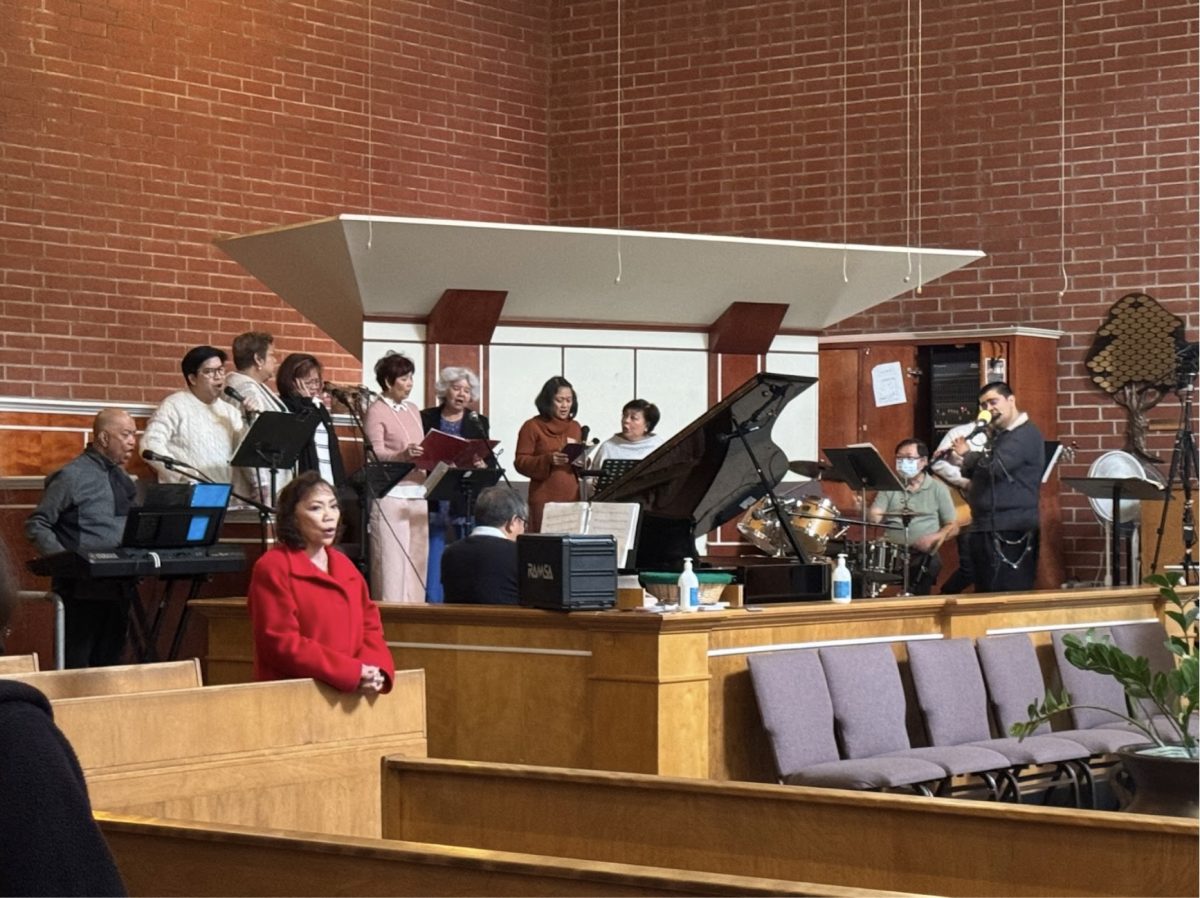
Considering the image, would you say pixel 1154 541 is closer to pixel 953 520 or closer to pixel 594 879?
pixel 953 520

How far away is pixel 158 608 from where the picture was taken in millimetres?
7641

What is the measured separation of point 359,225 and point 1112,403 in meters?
4.62

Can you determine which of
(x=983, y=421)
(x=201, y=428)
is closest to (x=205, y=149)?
(x=201, y=428)

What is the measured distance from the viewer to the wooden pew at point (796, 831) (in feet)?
11.6

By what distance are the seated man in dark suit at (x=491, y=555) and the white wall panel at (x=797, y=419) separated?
4564 millimetres

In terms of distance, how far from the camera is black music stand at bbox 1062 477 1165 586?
9.34 meters

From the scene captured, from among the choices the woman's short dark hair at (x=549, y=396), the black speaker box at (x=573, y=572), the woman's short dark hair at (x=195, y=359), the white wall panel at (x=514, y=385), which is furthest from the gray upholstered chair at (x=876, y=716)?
the white wall panel at (x=514, y=385)

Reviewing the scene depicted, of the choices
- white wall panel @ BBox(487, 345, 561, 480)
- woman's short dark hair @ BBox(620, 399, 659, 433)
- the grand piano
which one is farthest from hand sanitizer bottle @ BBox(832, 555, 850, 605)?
white wall panel @ BBox(487, 345, 561, 480)

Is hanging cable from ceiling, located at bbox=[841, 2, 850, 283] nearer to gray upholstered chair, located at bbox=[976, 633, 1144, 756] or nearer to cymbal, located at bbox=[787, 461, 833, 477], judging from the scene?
cymbal, located at bbox=[787, 461, 833, 477]

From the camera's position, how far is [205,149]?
411 inches

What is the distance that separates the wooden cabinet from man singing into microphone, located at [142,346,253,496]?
4304 millimetres

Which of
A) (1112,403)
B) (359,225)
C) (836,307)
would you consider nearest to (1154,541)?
(1112,403)

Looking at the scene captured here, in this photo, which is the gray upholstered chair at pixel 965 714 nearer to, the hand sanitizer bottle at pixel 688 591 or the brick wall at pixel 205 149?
the hand sanitizer bottle at pixel 688 591

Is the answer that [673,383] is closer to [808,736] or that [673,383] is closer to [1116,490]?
[1116,490]
